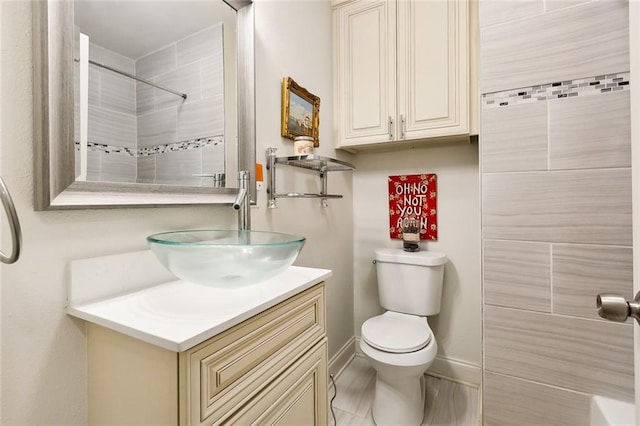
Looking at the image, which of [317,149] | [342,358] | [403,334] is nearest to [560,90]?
[317,149]

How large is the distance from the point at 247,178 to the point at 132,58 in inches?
17.6

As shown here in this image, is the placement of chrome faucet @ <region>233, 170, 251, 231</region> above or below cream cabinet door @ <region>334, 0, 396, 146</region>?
below

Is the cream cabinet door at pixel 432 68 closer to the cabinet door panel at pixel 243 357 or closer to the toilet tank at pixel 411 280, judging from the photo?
the toilet tank at pixel 411 280

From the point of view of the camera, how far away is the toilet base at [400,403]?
1.37 meters

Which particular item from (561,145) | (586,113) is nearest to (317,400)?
(561,145)

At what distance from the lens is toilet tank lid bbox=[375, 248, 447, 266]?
165 centimetres

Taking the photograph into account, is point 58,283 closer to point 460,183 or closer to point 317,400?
point 317,400

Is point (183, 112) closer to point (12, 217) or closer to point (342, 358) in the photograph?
point (12, 217)

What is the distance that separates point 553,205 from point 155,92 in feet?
4.77

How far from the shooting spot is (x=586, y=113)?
109cm

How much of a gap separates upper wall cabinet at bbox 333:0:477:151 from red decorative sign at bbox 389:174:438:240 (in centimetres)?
29

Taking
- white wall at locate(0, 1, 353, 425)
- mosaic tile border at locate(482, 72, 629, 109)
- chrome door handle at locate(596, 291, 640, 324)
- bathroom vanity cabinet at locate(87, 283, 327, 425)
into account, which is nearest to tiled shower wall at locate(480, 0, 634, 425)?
mosaic tile border at locate(482, 72, 629, 109)

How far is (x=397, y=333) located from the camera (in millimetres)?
1435

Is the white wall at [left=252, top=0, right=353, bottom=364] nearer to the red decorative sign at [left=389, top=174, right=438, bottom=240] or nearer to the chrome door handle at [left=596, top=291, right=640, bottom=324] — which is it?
the red decorative sign at [left=389, top=174, right=438, bottom=240]
